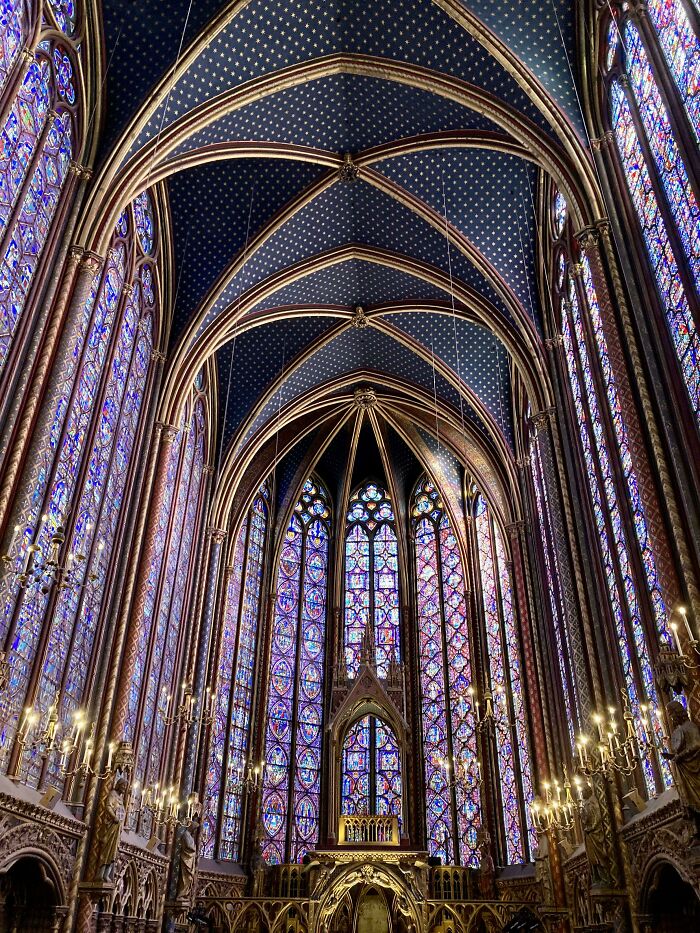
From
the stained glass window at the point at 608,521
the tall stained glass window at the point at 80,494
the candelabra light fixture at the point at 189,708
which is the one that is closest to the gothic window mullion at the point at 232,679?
the candelabra light fixture at the point at 189,708

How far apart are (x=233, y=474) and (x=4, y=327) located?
12816 mm

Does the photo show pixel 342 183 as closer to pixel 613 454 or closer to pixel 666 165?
pixel 666 165

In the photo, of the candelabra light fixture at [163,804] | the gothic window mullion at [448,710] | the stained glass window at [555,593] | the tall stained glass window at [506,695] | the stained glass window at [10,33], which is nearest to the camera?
the stained glass window at [10,33]

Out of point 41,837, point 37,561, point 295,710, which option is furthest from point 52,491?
point 295,710

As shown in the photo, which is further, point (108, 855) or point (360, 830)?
point (360, 830)

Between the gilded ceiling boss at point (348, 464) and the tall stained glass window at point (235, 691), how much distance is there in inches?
4.8

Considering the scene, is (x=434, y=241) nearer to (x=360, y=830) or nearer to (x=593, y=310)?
(x=593, y=310)

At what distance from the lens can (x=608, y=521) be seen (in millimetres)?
14711

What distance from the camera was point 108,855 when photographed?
1370cm

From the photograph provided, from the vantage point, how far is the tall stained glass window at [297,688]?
24.1m

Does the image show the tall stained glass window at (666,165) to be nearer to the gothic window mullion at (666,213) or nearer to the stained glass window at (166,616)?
the gothic window mullion at (666,213)

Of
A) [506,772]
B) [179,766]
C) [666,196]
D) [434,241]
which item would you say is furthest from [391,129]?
[506,772]

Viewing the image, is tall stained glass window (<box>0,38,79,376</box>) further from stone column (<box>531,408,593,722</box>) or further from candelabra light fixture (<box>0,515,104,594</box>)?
stone column (<box>531,408,593,722</box>)

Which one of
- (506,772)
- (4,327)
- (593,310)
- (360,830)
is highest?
(593,310)
